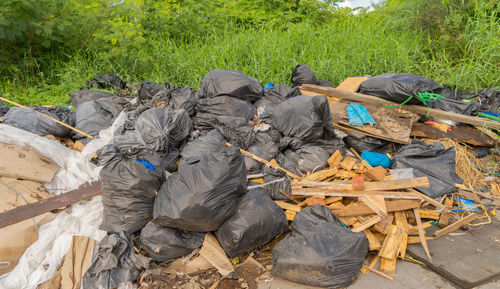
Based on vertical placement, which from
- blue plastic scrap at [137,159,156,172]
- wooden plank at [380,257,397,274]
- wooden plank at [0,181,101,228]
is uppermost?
blue plastic scrap at [137,159,156,172]

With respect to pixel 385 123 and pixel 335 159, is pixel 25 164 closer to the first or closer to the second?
pixel 335 159

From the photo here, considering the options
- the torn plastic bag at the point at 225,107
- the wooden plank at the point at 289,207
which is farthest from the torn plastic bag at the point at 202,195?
the torn plastic bag at the point at 225,107

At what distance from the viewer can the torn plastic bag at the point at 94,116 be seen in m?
3.91

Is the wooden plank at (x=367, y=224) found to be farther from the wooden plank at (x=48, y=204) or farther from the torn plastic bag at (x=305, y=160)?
the wooden plank at (x=48, y=204)

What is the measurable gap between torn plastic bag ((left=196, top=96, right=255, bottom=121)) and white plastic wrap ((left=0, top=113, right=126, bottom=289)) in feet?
3.06

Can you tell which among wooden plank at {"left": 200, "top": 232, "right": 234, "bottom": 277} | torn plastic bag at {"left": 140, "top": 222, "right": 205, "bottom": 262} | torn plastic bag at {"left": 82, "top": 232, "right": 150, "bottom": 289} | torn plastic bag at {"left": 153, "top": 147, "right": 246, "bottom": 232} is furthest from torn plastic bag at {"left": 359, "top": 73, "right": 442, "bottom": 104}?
torn plastic bag at {"left": 82, "top": 232, "right": 150, "bottom": 289}

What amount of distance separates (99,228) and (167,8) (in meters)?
5.21

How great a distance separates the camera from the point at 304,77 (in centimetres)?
492

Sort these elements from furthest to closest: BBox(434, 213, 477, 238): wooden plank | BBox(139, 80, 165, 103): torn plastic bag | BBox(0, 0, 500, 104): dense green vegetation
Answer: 1. BBox(0, 0, 500, 104): dense green vegetation
2. BBox(139, 80, 165, 103): torn plastic bag
3. BBox(434, 213, 477, 238): wooden plank

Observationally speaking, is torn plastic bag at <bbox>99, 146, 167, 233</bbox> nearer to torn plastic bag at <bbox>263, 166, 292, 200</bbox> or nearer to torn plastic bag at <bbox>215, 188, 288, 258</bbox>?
torn plastic bag at <bbox>215, 188, 288, 258</bbox>

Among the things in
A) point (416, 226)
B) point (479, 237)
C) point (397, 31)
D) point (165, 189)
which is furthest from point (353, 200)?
point (397, 31)

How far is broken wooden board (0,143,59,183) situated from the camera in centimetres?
Result: 296

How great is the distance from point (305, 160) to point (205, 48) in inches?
141

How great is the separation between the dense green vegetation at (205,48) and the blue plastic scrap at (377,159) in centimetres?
208
